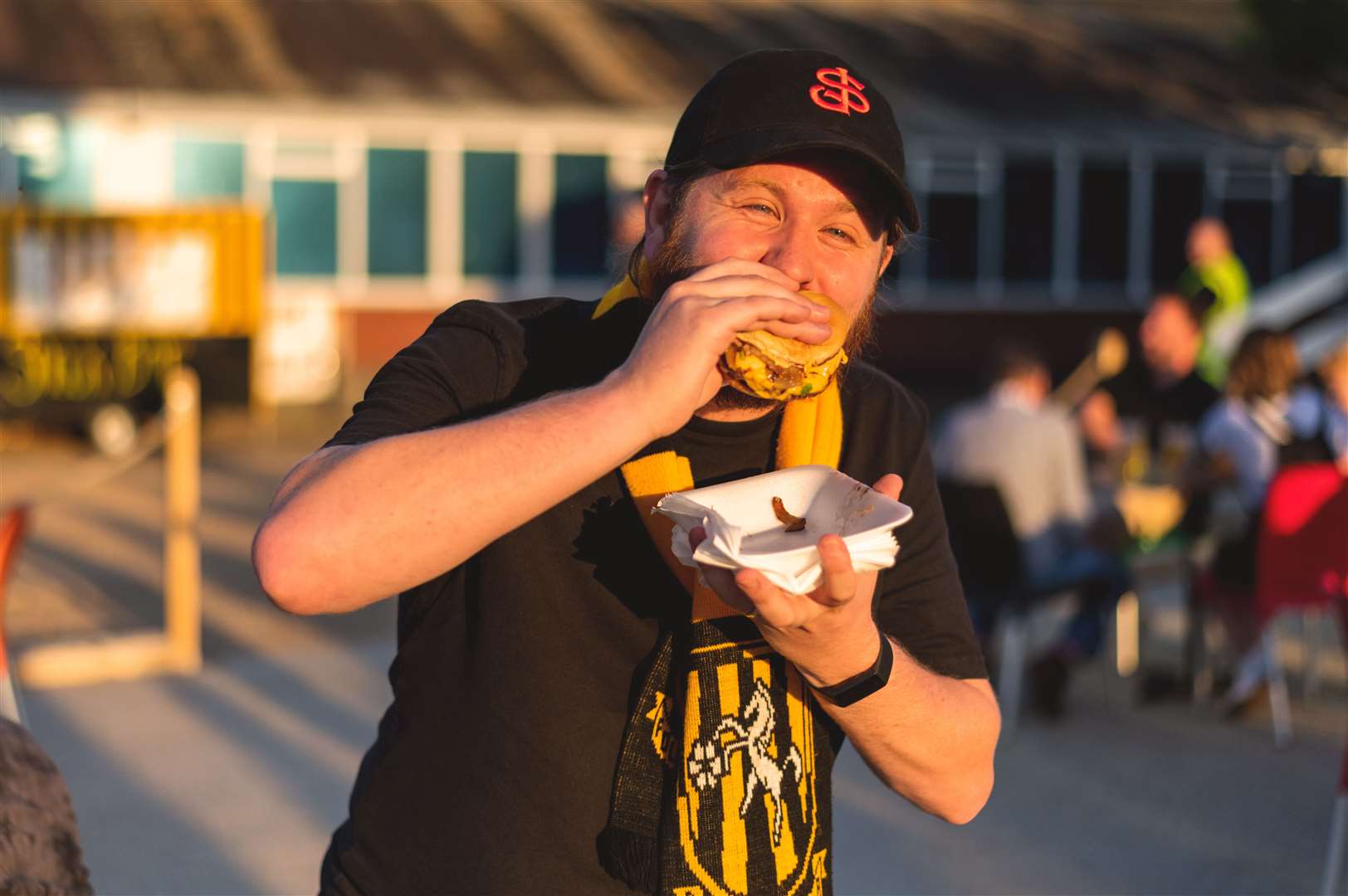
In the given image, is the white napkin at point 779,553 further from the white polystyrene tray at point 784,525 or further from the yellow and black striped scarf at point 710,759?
the yellow and black striped scarf at point 710,759

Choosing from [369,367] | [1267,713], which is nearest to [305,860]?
[1267,713]

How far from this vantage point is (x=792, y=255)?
2158 mm

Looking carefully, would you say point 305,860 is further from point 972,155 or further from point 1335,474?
point 972,155

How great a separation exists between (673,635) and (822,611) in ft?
1.13

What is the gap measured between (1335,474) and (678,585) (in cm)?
545

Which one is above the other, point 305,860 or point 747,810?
point 747,810

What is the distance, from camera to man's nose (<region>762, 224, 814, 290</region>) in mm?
2148

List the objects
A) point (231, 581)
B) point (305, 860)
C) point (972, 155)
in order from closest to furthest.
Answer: point (305, 860), point (231, 581), point (972, 155)

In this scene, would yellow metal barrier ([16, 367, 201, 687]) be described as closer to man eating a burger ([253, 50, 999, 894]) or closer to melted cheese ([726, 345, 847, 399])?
man eating a burger ([253, 50, 999, 894])

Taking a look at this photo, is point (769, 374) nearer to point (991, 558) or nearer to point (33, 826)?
point (33, 826)

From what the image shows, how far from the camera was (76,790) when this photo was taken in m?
6.52

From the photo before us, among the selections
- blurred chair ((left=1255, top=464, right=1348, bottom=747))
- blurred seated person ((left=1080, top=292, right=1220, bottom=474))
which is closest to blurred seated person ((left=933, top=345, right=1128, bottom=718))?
blurred chair ((left=1255, top=464, right=1348, bottom=747))

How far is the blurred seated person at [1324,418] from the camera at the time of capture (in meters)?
7.73

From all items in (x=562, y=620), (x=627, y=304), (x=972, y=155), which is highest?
(x=972, y=155)
